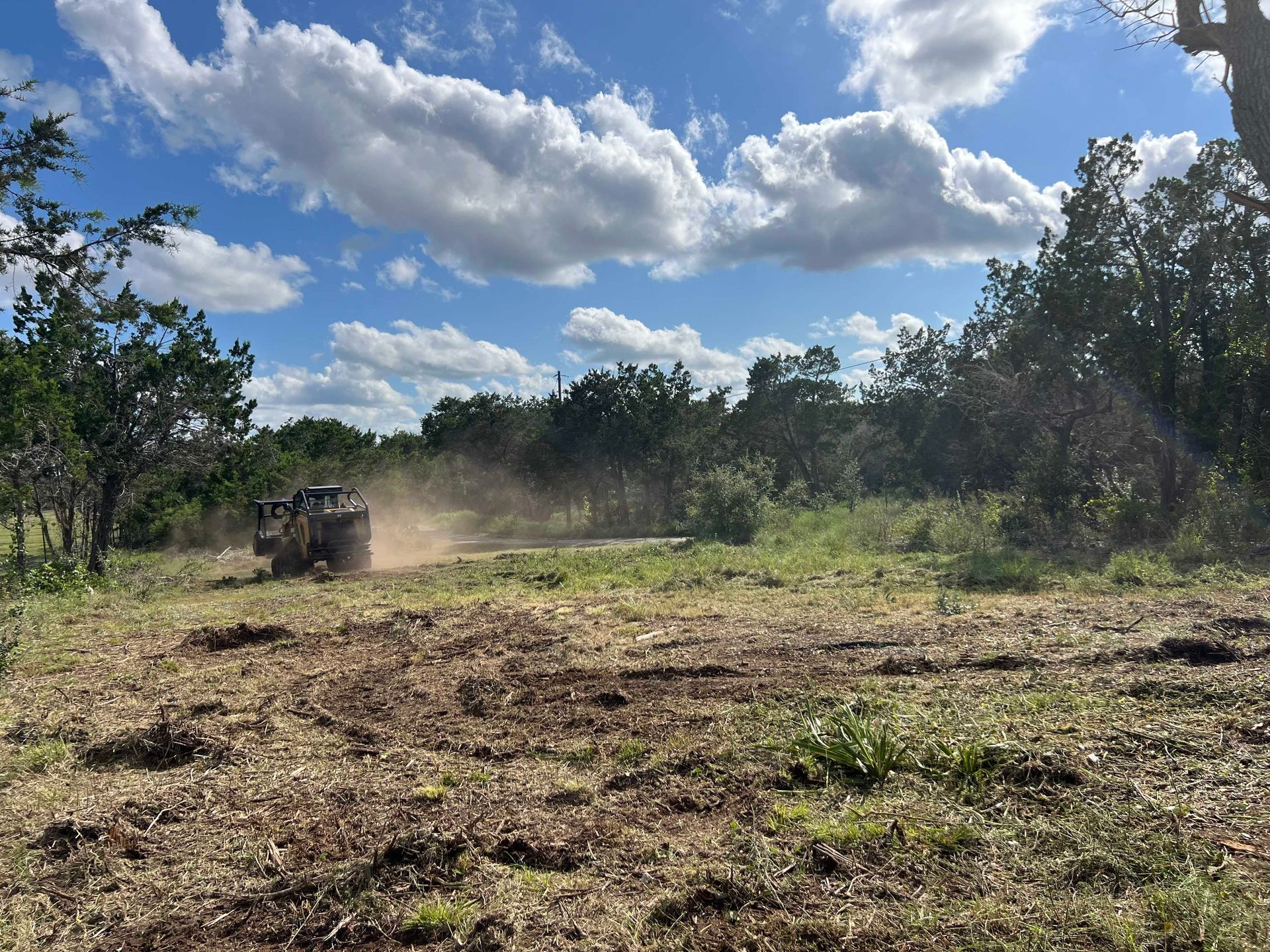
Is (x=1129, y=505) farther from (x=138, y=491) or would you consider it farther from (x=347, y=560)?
(x=138, y=491)

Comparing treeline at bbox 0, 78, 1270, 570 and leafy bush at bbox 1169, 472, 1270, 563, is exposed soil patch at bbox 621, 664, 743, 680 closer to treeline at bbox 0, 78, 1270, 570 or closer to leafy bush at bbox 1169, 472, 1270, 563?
treeline at bbox 0, 78, 1270, 570

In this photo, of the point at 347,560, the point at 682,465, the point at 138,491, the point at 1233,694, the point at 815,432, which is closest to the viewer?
the point at 1233,694

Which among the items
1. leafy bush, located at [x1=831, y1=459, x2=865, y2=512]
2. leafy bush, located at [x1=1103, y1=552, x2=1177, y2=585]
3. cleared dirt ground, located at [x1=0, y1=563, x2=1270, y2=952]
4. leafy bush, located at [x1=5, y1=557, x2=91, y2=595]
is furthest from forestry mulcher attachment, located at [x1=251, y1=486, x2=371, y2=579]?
leafy bush, located at [x1=831, y1=459, x2=865, y2=512]

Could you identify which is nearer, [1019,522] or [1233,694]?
[1233,694]

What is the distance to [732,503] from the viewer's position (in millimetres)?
22172

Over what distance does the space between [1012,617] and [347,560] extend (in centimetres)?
1452

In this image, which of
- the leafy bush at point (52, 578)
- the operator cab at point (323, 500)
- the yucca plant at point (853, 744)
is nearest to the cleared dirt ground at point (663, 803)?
the yucca plant at point (853, 744)

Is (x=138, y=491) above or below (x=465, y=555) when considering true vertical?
above

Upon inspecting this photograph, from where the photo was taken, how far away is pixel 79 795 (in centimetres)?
402

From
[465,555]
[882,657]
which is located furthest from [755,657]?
[465,555]

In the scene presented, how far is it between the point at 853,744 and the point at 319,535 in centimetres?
1504

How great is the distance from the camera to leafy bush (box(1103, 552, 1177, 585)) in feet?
32.5

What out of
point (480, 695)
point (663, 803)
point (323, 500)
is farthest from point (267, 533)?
point (663, 803)

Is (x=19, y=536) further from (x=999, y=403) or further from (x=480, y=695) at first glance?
(x=999, y=403)
